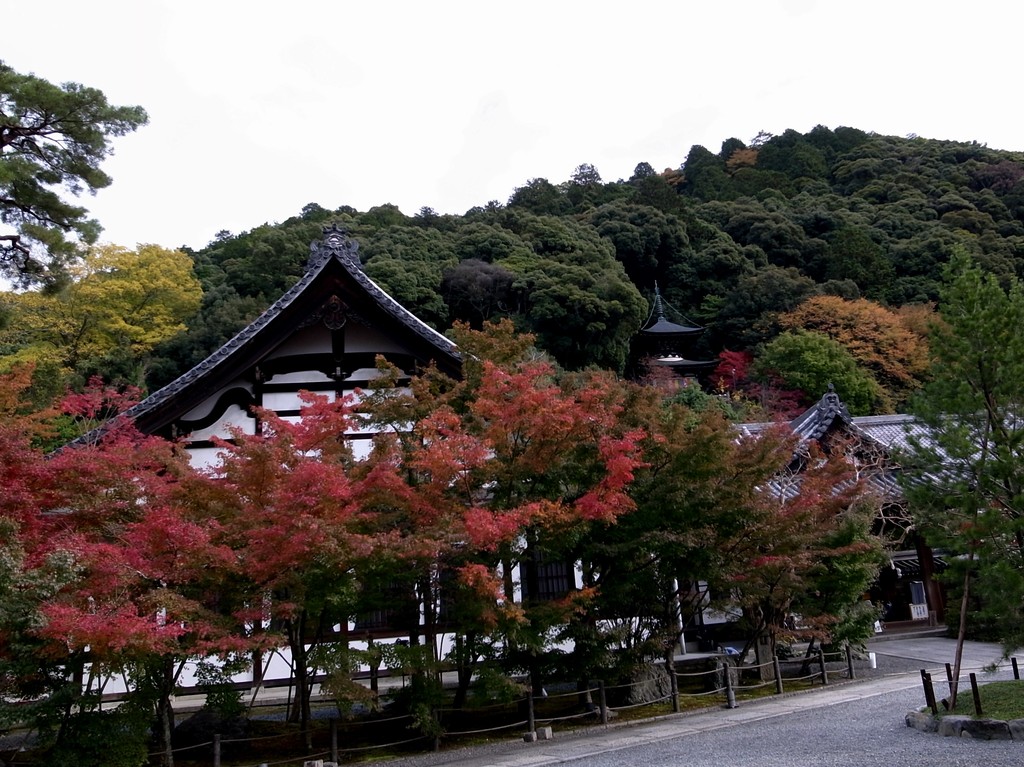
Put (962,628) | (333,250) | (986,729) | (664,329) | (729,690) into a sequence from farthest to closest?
(664,329)
(333,250)
(729,690)
(962,628)
(986,729)

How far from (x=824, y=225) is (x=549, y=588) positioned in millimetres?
55343

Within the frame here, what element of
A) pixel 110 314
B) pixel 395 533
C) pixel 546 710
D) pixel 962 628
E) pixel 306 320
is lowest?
pixel 546 710

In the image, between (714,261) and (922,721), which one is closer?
(922,721)

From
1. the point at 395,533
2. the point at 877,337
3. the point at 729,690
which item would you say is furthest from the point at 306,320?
the point at 877,337

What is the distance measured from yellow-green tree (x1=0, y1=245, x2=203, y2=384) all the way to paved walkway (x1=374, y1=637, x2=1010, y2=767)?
30823 millimetres

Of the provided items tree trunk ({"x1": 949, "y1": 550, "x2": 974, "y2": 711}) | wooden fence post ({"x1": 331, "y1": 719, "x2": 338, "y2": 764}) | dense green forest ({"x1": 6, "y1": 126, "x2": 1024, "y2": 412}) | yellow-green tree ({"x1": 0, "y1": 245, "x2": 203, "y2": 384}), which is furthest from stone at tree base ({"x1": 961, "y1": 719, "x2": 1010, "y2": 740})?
yellow-green tree ({"x1": 0, "y1": 245, "x2": 203, "y2": 384})

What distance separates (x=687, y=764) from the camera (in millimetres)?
9094

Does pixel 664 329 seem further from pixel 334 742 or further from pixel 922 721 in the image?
pixel 334 742

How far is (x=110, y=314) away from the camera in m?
39.7

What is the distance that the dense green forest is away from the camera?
134 feet

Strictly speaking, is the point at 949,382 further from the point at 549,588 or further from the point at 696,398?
the point at 696,398

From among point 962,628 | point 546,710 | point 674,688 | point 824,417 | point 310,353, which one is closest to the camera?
point 962,628

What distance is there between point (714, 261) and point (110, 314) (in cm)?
4008

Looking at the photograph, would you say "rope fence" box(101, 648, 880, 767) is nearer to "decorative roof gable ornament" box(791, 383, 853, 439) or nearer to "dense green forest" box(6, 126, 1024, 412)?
"decorative roof gable ornament" box(791, 383, 853, 439)
